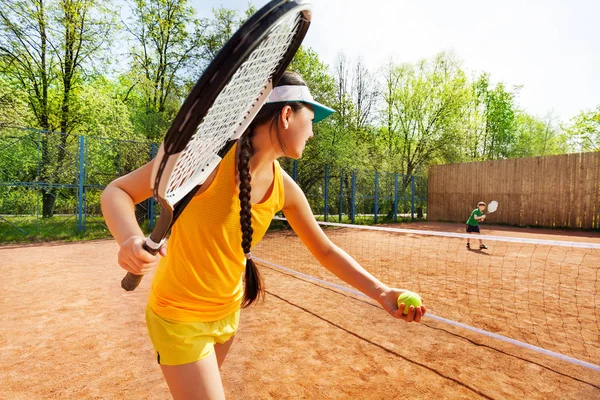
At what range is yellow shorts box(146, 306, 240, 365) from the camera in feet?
4.16

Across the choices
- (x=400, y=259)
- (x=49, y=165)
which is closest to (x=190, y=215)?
(x=400, y=259)

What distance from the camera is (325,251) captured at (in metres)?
1.82

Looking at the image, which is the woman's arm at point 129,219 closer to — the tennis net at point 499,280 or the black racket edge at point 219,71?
the black racket edge at point 219,71

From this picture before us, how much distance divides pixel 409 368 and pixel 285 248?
25.1 feet

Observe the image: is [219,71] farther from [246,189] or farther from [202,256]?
[202,256]

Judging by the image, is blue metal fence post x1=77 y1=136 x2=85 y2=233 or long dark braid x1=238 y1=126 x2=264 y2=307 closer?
long dark braid x1=238 y1=126 x2=264 y2=307

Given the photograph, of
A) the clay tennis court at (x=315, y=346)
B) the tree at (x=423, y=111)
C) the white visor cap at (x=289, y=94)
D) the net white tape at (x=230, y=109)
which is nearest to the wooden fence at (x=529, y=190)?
the tree at (x=423, y=111)

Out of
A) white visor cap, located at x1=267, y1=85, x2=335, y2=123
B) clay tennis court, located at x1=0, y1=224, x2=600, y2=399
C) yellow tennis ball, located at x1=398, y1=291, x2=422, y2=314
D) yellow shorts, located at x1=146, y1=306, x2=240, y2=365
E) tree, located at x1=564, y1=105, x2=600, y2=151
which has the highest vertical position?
tree, located at x1=564, y1=105, x2=600, y2=151

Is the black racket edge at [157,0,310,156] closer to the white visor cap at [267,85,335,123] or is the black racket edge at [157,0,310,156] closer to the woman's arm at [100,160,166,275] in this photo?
the woman's arm at [100,160,166,275]

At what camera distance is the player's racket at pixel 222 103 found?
78 centimetres

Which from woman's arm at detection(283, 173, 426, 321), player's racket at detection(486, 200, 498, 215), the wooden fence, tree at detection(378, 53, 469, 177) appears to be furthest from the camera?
tree at detection(378, 53, 469, 177)

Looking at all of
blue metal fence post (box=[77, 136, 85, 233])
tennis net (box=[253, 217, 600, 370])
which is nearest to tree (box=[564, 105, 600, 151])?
tennis net (box=[253, 217, 600, 370])

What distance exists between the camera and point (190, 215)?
4.31 ft

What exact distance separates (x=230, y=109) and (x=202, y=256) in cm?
58
